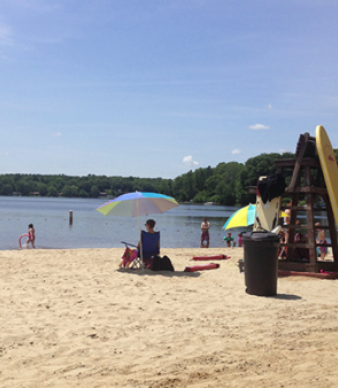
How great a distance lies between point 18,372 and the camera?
3.93m

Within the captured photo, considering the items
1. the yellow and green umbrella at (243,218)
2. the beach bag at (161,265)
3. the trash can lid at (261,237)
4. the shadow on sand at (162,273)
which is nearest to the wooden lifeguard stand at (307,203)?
the shadow on sand at (162,273)

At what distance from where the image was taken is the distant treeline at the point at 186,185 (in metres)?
99.1

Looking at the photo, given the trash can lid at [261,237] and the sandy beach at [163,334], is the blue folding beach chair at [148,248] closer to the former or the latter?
the sandy beach at [163,334]

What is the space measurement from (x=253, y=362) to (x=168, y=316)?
1907 mm

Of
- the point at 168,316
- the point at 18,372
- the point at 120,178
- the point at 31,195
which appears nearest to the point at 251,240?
the point at 168,316

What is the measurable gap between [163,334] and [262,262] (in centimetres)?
282

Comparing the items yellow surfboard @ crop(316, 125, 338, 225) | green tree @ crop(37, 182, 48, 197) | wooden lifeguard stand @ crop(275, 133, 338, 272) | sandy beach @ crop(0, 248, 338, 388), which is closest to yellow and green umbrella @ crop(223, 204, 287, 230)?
wooden lifeguard stand @ crop(275, 133, 338, 272)

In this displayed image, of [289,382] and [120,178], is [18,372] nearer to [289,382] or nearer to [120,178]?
[289,382]

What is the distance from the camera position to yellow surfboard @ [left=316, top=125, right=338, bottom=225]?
9.40m

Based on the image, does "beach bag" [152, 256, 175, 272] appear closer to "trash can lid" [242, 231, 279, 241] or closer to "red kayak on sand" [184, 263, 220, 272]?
"red kayak on sand" [184, 263, 220, 272]

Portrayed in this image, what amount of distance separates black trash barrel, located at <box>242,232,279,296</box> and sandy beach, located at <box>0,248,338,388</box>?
231mm

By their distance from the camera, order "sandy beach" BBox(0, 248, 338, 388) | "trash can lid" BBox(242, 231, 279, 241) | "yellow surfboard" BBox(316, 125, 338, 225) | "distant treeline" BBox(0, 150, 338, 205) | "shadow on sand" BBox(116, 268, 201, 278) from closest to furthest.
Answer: "sandy beach" BBox(0, 248, 338, 388)
"trash can lid" BBox(242, 231, 279, 241)
"yellow surfboard" BBox(316, 125, 338, 225)
"shadow on sand" BBox(116, 268, 201, 278)
"distant treeline" BBox(0, 150, 338, 205)

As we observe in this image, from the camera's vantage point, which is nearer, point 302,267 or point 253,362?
point 253,362

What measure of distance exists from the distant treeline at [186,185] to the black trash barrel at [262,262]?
247 feet
